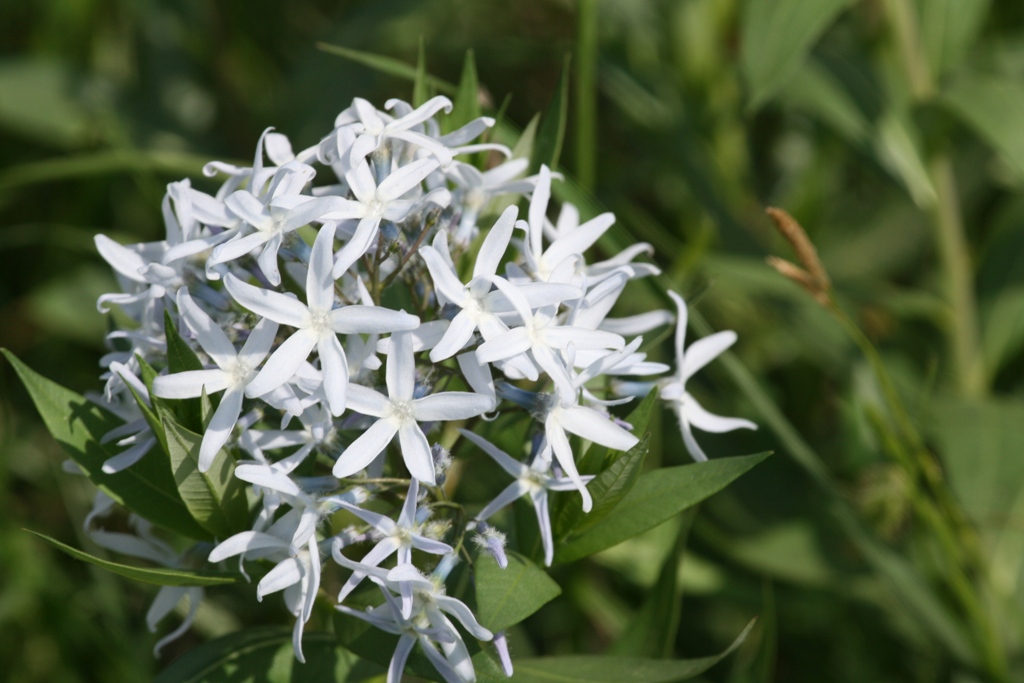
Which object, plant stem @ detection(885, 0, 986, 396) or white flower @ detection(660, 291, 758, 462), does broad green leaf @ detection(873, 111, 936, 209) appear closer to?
plant stem @ detection(885, 0, 986, 396)

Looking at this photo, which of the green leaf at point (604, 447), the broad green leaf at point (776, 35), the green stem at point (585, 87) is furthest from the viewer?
the green stem at point (585, 87)

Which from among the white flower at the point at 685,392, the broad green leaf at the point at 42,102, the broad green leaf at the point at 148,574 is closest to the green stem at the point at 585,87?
the white flower at the point at 685,392

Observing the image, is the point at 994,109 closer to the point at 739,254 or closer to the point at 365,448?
the point at 739,254

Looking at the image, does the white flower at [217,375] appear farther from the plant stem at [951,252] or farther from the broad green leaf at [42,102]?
the broad green leaf at [42,102]

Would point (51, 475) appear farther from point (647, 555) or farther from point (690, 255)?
point (690, 255)

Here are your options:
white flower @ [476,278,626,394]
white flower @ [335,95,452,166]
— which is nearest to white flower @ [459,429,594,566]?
white flower @ [476,278,626,394]

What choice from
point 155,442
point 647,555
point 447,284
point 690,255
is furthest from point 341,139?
point 647,555

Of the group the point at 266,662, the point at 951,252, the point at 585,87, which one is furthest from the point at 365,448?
the point at 951,252

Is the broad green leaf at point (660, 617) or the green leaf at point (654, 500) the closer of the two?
the green leaf at point (654, 500)
